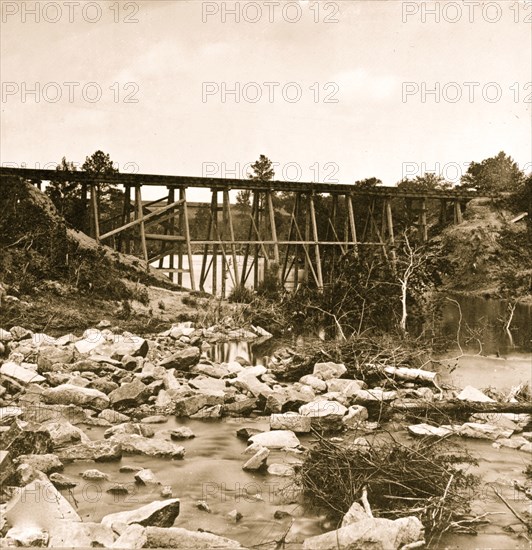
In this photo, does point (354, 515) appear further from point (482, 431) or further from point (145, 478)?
point (482, 431)

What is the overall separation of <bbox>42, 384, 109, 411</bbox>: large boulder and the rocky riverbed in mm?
14

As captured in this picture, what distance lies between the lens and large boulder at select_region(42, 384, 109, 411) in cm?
686

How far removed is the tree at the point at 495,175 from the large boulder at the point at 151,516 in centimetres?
2475

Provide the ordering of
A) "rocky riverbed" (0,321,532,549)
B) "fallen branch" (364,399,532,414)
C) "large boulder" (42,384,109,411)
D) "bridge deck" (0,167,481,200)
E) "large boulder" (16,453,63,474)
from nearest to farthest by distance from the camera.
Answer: "rocky riverbed" (0,321,532,549) → "large boulder" (16,453,63,474) → "large boulder" (42,384,109,411) → "fallen branch" (364,399,532,414) → "bridge deck" (0,167,481,200)

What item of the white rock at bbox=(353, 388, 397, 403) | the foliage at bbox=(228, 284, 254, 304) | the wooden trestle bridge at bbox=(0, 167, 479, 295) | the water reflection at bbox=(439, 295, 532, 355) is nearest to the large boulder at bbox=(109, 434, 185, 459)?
the white rock at bbox=(353, 388, 397, 403)

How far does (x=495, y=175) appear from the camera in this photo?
29.0 meters

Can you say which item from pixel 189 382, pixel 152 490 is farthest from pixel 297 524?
pixel 189 382

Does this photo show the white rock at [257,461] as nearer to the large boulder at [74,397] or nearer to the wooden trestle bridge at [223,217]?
the large boulder at [74,397]

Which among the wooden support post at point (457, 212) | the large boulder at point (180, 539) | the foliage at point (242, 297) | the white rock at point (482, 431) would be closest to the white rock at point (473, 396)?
the white rock at point (482, 431)

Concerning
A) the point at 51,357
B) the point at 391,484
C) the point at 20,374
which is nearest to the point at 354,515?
the point at 391,484

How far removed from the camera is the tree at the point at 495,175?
2797 cm

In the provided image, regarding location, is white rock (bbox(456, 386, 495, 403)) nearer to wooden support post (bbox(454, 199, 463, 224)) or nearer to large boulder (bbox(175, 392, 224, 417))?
large boulder (bbox(175, 392, 224, 417))

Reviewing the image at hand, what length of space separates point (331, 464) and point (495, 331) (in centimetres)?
1117

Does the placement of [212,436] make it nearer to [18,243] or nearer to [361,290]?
[361,290]
